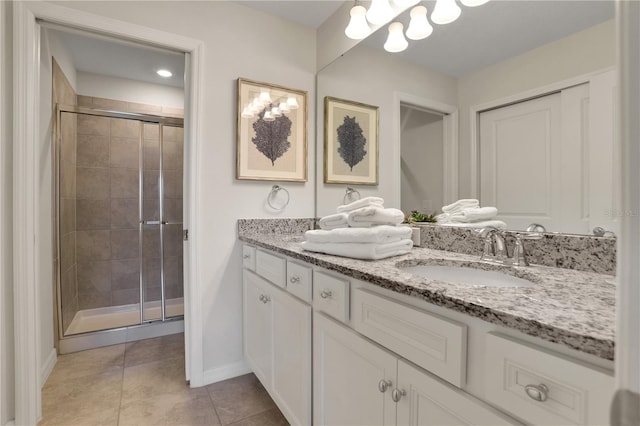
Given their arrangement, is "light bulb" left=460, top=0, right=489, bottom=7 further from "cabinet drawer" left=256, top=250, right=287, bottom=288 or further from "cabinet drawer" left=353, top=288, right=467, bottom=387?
"cabinet drawer" left=256, top=250, right=287, bottom=288

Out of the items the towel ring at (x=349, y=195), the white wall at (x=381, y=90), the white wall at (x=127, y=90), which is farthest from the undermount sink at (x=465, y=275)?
the white wall at (x=127, y=90)

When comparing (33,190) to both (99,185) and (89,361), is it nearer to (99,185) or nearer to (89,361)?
(89,361)

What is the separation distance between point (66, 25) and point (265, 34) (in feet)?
3.38

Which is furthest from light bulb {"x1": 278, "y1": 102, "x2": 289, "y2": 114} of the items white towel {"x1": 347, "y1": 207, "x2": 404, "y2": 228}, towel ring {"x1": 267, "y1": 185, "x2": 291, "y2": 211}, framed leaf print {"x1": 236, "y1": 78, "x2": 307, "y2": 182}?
white towel {"x1": 347, "y1": 207, "x2": 404, "y2": 228}

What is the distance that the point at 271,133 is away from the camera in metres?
1.93

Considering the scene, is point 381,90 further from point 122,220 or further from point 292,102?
point 122,220

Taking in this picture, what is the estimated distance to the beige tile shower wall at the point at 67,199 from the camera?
2.24 metres

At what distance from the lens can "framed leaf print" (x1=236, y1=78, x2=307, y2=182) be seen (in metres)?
1.84

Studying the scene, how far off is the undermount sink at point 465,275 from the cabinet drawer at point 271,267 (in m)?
0.55

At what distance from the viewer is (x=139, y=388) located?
5.63 ft

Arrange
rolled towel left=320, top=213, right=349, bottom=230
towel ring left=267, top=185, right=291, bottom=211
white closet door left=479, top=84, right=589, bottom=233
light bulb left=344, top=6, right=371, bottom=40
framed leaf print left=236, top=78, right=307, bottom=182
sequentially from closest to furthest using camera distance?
white closet door left=479, top=84, right=589, bottom=233
rolled towel left=320, top=213, right=349, bottom=230
light bulb left=344, top=6, right=371, bottom=40
framed leaf print left=236, top=78, right=307, bottom=182
towel ring left=267, top=185, right=291, bottom=211

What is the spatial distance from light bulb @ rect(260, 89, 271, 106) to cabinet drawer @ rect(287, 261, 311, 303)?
1.12 m

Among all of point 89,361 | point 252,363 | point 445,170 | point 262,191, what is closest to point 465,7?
point 445,170

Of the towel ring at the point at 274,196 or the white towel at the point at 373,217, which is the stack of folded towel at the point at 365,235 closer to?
the white towel at the point at 373,217
